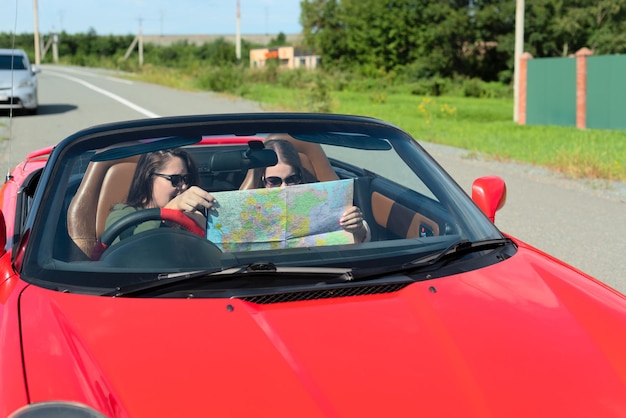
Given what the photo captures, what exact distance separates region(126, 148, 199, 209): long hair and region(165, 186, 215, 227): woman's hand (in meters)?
0.10

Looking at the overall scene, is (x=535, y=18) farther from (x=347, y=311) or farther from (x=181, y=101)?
(x=347, y=311)

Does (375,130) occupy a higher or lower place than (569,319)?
higher

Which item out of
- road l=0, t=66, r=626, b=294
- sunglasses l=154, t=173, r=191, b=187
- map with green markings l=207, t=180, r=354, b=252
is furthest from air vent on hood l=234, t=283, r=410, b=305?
road l=0, t=66, r=626, b=294

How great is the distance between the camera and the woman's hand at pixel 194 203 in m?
3.12

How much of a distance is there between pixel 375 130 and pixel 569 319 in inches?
46.7

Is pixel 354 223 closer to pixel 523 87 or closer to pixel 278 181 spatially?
pixel 278 181

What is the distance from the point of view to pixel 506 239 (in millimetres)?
3133

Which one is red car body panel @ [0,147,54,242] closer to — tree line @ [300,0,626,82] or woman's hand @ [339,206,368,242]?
woman's hand @ [339,206,368,242]

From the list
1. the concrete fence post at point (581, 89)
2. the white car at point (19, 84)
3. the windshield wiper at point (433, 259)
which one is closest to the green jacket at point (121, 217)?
the windshield wiper at point (433, 259)

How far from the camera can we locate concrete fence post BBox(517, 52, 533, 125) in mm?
27469

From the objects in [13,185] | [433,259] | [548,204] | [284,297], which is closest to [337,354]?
[284,297]

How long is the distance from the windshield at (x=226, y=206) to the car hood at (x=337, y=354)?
25 centimetres

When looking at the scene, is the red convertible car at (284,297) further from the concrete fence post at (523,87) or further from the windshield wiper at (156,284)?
the concrete fence post at (523,87)

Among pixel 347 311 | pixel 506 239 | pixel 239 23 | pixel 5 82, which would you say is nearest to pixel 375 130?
pixel 506 239
